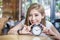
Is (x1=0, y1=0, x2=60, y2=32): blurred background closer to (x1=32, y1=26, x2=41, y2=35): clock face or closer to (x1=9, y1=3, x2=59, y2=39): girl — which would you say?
(x1=9, y1=3, x2=59, y2=39): girl

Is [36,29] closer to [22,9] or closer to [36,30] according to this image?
[36,30]

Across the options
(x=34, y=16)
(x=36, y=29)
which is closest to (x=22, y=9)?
(x=34, y=16)

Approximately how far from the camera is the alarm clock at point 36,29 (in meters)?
2.48

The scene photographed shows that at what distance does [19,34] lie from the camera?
2.50 m

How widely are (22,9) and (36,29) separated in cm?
27

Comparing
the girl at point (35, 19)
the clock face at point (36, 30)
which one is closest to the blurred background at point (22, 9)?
the girl at point (35, 19)

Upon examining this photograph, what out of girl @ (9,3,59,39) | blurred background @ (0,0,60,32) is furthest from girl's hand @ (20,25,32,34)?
blurred background @ (0,0,60,32)

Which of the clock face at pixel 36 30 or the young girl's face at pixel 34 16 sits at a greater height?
the young girl's face at pixel 34 16

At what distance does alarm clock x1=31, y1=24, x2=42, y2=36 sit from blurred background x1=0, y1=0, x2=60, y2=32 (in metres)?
0.13

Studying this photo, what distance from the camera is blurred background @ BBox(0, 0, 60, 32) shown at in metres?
2.47

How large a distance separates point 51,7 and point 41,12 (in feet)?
0.40

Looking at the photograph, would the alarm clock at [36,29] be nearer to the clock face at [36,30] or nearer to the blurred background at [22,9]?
the clock face at [36,30]

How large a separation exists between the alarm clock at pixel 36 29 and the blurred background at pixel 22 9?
0.13 m

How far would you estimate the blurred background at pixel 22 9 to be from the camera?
2467 millimetres
